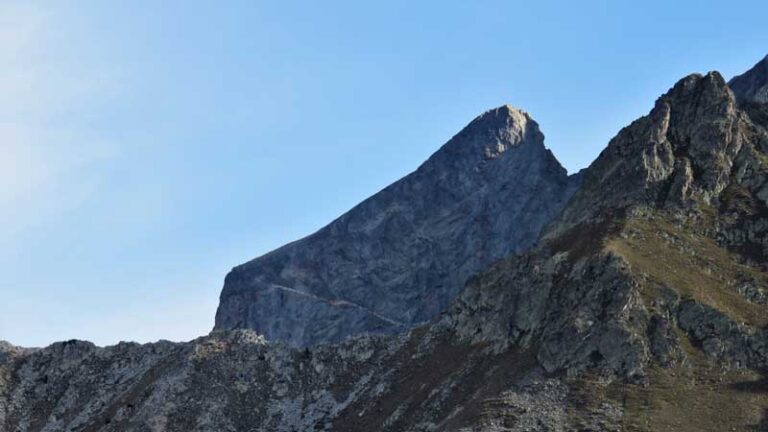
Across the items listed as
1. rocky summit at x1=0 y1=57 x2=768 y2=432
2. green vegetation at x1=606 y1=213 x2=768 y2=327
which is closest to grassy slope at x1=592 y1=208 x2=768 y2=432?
green vegetation at x1=606 y1=213 x2=768 y2=327

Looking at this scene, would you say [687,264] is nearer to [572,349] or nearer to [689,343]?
[689,343]

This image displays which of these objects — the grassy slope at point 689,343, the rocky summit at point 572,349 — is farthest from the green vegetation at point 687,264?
the rocky summit at point 572,349

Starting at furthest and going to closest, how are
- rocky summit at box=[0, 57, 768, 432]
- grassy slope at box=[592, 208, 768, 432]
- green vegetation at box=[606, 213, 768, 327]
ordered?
green vegetation at box=[606, 213, 768, 327] → rocky summit at box=[0, 57, 768, 432] → grassy slope at box=[592, 208, 768, 432]

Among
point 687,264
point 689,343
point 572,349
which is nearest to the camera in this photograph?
point 689,343

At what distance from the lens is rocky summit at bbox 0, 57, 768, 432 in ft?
414

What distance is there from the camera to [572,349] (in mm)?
132250

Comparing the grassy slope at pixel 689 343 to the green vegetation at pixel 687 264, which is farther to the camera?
the green vegetation at pixel 687 264

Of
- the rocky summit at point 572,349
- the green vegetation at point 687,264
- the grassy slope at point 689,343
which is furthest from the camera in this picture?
the green vegetation at point 687,264

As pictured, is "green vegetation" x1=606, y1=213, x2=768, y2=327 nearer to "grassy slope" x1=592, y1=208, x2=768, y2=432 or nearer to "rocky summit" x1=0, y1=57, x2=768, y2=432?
"grassy slope" x1=592, y1=208, x2=768, y2=432

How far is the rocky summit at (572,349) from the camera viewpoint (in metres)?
126

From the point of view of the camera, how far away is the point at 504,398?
128 m

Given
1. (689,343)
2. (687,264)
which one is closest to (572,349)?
(689,343)

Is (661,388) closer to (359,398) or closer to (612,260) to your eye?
(612,260)

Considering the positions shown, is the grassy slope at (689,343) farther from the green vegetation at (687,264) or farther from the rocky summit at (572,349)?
the rocky summit at (572,349)
